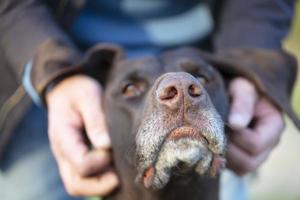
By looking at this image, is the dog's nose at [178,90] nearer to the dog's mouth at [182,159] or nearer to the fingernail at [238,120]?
the dog's mouth at [182,159]

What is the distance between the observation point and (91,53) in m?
3.83

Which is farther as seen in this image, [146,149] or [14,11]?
[14,11]

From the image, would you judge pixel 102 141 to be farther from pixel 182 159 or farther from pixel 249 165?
pixel 249 165

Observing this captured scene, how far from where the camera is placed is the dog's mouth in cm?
309

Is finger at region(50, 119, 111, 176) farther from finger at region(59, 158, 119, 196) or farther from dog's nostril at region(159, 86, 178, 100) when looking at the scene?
dog's nostril at region(159, 86, 178, 100)

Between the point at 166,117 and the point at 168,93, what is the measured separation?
0.10m

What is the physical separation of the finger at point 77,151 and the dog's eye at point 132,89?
266 millimetres

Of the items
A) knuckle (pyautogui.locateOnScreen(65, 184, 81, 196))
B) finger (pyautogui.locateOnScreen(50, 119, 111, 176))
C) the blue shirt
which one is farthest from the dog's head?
the blue shirt

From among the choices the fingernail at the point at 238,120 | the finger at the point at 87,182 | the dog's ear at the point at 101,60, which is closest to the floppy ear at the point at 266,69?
the fingernail at the point at 238,120

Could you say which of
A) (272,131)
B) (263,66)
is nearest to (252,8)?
(263,66)

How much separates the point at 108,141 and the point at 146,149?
43 centimetres

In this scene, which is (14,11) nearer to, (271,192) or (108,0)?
(108,0)

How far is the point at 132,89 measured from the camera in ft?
12.0

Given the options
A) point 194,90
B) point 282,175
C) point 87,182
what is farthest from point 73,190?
point 282,175
